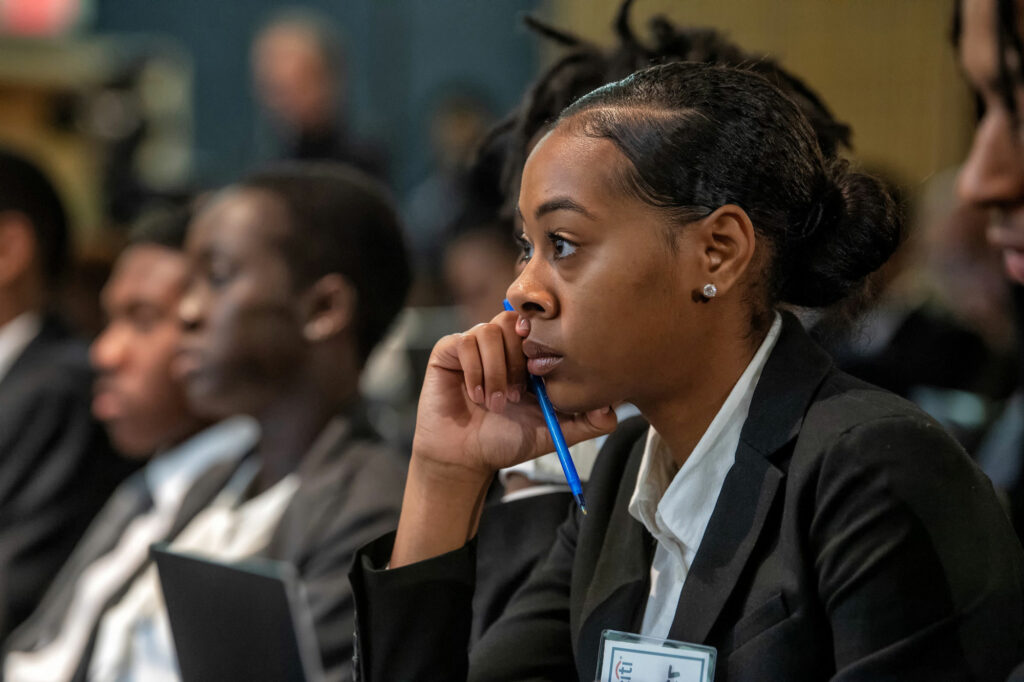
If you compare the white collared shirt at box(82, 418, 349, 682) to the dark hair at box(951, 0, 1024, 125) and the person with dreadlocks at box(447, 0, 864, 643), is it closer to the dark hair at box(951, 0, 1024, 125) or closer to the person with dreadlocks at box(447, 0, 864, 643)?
the person with dreadlocks at box(447, 0, 864, 643)

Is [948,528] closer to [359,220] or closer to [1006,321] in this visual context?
[359,220]

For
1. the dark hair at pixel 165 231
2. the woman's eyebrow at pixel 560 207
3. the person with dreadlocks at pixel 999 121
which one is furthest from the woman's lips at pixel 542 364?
the dark hair at pixel 165 231

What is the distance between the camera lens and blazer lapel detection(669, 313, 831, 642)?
99 centimetres

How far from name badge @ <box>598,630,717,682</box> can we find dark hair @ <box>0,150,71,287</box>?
228 cm

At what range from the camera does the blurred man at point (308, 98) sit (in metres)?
4.96

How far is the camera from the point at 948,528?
0.91 metres

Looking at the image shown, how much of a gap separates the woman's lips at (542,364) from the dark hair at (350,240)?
943 millimetres

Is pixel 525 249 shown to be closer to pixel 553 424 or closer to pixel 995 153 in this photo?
pixel 553 424

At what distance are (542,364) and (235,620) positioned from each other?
0.47 metres

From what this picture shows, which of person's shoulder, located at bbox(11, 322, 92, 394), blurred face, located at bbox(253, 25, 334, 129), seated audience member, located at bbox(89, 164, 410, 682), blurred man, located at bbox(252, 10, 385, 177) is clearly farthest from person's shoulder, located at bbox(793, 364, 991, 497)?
blurred face, located at bbox(253, 25, 334, 129)

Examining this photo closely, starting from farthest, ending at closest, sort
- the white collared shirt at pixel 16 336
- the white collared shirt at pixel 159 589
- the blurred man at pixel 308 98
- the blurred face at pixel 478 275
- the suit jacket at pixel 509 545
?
the blurred man at pixel 308 98, the blurred face at pixel 478 275, the white collared shirt at pixel 16 336, the white collared shirt at pixel 159 589, the suit jacket at pixel 509 545

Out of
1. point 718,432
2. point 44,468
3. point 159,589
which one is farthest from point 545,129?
point 44,468

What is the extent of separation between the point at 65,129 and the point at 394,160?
1.75m

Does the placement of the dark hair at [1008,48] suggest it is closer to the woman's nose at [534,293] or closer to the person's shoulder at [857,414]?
the person's shoulder at [857,414]
